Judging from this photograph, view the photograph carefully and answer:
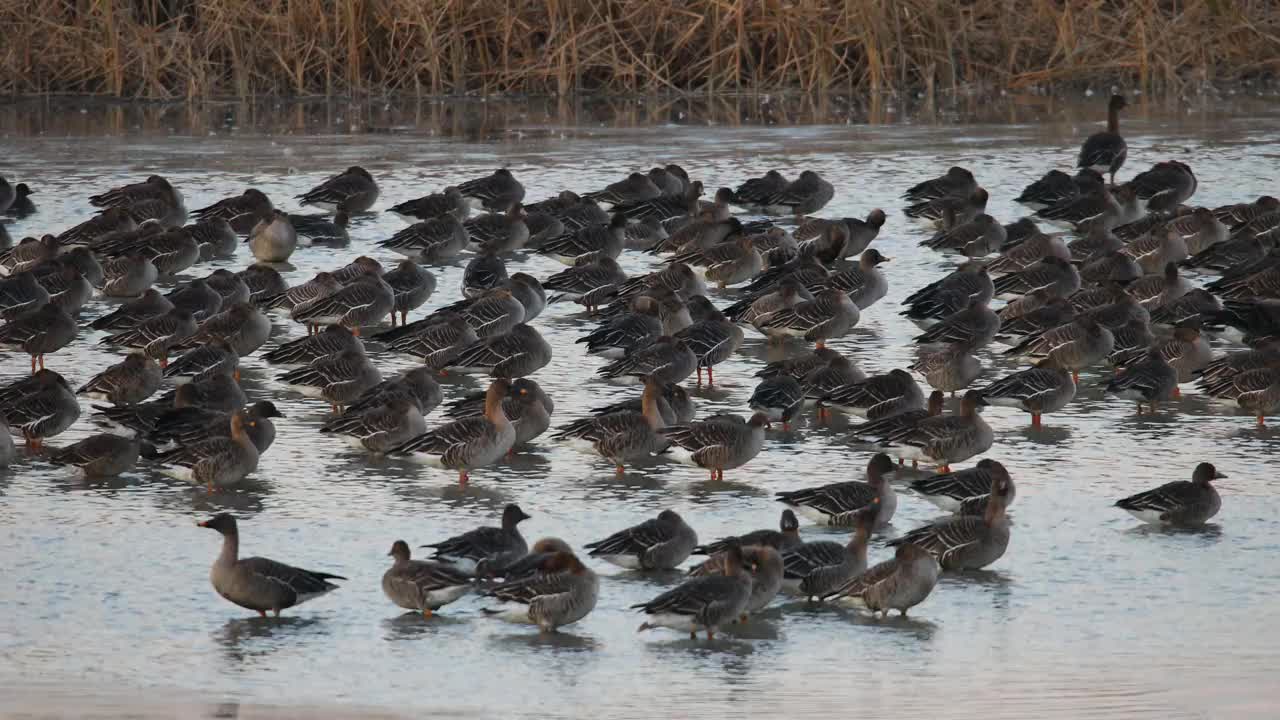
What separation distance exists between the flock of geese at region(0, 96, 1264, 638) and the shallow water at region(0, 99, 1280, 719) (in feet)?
0.62

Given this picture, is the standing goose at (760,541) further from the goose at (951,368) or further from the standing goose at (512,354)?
the standing goose at (512,354)

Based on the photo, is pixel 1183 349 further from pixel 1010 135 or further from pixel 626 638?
pixel 1010 135

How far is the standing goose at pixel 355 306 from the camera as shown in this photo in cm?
1567

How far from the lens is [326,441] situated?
13.0 metres

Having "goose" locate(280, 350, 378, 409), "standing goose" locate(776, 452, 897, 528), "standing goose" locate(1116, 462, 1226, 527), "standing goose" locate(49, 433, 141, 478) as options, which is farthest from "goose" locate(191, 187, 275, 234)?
"standing goose" locate(1116, 462, 1226, 527)

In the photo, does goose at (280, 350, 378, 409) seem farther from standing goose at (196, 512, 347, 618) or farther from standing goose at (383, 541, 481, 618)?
standing goose at (383, 541, 481, 618)

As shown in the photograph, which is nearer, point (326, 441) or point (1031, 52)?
point (326, 441)

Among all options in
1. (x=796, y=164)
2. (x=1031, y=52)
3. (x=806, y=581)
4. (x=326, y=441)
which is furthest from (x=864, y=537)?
(x=1031, y=52)

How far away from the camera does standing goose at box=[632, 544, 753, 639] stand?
880cm

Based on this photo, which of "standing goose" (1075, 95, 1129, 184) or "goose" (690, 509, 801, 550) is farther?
"standing goose" (1075, 95, 1129, 184)

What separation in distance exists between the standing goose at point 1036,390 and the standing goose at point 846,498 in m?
2.45

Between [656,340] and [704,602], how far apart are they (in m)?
5.71

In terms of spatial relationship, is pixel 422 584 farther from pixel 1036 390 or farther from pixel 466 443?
pixel 1036 390

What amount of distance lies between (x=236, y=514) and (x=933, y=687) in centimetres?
467
